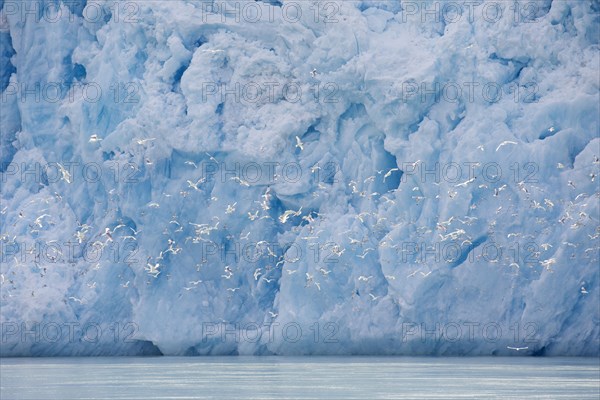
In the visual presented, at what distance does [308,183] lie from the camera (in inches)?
807

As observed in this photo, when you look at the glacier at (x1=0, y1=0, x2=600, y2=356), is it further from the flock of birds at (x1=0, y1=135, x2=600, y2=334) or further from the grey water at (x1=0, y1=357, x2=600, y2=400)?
the grey water at (x1=0, y1=357, x2=600, y2=400)

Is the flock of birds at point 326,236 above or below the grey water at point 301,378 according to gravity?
above

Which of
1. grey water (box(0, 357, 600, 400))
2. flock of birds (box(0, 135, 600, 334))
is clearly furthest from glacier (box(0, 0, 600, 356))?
grey water (box(0, 357, 600, 400))

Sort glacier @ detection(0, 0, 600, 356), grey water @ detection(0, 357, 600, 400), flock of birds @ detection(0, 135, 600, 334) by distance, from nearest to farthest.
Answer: grey water @ detection(0, 357, 600, 400) < flock of birds @ detection(0, 135, 600, 334) < glacier @ detection(0, 0, 600, 356)

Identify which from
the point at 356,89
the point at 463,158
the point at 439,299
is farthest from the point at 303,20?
the point at 439,299

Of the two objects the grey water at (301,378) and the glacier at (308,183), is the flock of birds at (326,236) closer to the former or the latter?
the glacier at (308,183)

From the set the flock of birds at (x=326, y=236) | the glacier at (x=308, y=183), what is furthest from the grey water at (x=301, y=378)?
the flock of birds at (x=326, y=236)

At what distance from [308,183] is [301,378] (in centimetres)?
590

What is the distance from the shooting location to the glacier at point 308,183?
19.5m

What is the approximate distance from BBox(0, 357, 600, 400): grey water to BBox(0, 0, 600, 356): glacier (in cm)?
75

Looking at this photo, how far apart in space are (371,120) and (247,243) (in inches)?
111

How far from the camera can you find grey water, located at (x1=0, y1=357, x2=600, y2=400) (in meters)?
12.8

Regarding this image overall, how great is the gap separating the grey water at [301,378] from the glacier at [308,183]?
75 cm

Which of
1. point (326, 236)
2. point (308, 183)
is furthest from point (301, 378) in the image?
point (308, 183)
